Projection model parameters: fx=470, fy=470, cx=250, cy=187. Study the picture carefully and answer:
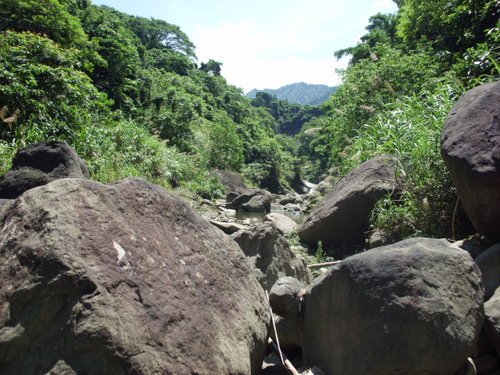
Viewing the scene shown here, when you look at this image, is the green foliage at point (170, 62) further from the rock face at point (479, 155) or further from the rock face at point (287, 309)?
the rock face at point (287, 309)

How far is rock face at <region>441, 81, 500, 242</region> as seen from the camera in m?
3.58

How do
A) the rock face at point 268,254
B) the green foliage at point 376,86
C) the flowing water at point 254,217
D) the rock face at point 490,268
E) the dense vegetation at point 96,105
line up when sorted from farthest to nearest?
the flowing water at point 254,217
the green foliage at point 376,86
the dense vegetation at point 96,105
the rock face at point 268,254
the rock face at point 490,268

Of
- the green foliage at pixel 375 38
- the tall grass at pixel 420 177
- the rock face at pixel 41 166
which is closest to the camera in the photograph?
the tall grass at pixel 420 177

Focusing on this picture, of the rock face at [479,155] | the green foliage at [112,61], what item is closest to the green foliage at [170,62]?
the green foliage at [112,61]

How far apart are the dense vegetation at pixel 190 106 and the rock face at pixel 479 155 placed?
1406mm

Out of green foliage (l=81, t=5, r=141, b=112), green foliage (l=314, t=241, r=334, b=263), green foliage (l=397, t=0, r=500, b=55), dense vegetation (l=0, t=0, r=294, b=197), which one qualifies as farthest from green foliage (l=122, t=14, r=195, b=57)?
green foliage (l=314, t=241, r=334, b=263)

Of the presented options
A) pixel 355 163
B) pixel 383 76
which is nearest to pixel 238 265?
pixel 355 163

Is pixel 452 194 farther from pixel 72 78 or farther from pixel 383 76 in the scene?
pixel 72 78

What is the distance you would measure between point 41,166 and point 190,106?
736 inches

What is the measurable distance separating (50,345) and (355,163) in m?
7.73

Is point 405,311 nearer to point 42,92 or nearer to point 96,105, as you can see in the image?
point 42,92

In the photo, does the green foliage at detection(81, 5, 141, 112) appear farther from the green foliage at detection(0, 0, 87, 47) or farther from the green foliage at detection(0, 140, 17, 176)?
the green foliage at detection(0, 140, 17, 176)

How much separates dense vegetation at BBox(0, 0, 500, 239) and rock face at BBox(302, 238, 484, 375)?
2.57 metres

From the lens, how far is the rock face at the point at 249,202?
19.7 meters
